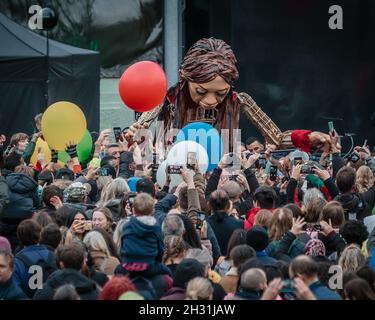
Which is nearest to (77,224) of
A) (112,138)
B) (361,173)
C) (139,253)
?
(139,253)

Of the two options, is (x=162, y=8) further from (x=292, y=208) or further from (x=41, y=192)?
(x=292, y=208)

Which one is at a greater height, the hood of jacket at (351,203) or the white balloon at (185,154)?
the white balloon at (185,154)

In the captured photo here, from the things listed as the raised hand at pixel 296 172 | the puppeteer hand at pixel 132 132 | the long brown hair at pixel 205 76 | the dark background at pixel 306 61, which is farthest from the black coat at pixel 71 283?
the dark background at pixel 306 61

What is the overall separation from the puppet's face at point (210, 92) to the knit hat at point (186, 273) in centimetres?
560

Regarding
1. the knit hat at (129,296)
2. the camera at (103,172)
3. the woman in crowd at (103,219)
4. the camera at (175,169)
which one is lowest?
the knit hat at (129,296)

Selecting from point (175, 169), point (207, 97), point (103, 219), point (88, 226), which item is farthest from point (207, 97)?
point (88, 226)

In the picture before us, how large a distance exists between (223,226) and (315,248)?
113cm

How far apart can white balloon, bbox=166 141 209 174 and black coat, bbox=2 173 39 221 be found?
4.10ft

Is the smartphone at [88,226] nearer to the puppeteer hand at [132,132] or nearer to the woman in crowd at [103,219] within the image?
the woman in crowd at [103,219]

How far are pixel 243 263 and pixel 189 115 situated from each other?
548 cm

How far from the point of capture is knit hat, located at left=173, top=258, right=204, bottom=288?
7172 millimetres

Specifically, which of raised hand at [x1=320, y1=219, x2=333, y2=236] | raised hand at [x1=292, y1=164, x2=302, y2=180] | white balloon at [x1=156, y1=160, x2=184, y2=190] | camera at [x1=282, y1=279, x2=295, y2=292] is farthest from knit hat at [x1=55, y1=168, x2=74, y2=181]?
camera at [x1=282, y1=279, x2=295, y2=292]

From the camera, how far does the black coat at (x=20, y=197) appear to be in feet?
33.5

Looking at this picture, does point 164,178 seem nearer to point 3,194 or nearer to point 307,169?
point 307,169
